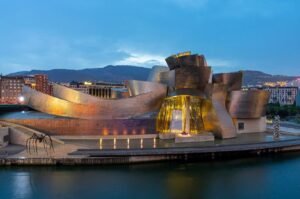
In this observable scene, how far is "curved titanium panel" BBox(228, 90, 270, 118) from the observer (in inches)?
1134

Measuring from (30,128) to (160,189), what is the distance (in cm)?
1412

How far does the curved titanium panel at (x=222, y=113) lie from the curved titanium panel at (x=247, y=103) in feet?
5.33

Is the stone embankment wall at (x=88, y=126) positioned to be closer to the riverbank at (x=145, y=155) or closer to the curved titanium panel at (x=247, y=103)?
the riverbank at (x=145, y=155)

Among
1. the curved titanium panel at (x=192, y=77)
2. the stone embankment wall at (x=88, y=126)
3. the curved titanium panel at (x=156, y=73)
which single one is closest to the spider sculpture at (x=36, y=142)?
the stone embankment wall at (x=88, y=126)

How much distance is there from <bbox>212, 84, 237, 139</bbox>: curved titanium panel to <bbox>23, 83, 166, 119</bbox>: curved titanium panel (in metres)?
5.81

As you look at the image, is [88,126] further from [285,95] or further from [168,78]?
[285,95]

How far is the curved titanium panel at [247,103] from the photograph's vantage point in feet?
94.5

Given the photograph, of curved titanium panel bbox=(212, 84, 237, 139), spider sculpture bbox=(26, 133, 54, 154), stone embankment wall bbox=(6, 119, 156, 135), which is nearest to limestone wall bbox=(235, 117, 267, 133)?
curved titanium panel bbox=(212, 84, 237, 139)

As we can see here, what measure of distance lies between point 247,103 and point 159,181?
15.0m

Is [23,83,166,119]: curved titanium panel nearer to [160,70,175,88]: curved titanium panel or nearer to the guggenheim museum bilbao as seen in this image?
the guggenheim museum bilbao

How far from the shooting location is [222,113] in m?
27.1

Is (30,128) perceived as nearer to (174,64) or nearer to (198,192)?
(174,64)

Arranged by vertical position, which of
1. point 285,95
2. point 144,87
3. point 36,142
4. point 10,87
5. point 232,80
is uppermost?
point 10,87

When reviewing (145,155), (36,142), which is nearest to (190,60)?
(145,155)
